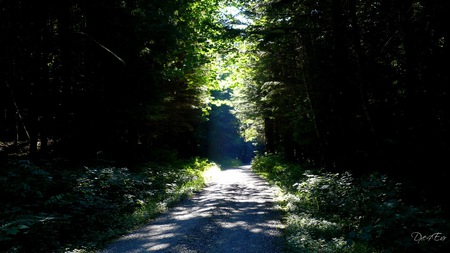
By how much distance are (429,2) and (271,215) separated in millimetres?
7559

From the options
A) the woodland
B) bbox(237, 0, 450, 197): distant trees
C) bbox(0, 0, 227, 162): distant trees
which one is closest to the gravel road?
the woodland

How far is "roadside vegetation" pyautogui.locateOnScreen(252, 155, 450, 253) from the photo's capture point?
4922 millimetres

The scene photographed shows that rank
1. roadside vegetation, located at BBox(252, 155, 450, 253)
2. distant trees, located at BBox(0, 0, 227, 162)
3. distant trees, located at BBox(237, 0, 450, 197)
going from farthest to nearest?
distant trees, located at BBox(0, 0, 227, 162) → distant trees, located at BBox(237, 0, 450, 197) → roadside vegetation, located at BBox(252, 155, 450, 253)

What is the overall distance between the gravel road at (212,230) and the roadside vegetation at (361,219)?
675 millimetres

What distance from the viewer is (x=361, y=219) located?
7258 millimetres

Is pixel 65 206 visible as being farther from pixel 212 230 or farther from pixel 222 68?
pixel 222 68

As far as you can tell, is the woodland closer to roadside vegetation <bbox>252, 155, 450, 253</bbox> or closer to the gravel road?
roadside vegetation <bbox>252, 155, 450, 253</bbox>

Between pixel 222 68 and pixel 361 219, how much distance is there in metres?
13.3

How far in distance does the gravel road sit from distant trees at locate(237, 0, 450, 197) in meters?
4.42

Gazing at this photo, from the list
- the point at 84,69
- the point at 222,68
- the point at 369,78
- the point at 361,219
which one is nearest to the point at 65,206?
the point at 84,69

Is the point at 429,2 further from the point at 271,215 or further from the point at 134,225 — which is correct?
the point at 134,225

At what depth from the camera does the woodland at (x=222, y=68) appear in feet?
22.0

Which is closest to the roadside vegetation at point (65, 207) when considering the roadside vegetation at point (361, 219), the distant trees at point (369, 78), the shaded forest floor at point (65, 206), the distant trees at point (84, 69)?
the shaded forest floor at point (65, 206)

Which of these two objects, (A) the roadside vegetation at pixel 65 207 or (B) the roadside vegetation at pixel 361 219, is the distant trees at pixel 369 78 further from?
(A) the roadside vegetation at pixel 65 207
